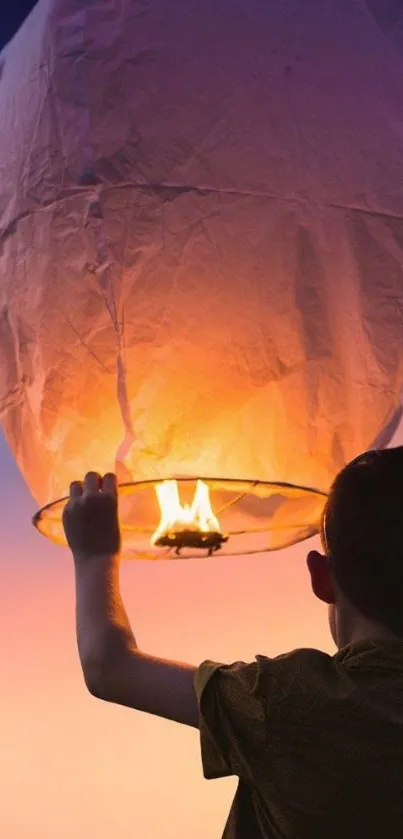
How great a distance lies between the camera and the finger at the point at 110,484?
0.79m

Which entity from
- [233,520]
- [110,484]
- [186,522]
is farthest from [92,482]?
[233,520]

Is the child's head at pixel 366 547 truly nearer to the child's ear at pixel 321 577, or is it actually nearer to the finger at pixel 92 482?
the child's ear at pixel 321 577

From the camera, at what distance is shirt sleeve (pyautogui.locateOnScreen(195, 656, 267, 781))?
0.61m

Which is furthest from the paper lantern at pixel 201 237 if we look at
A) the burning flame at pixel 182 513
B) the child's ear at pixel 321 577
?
the child's ear at pixel 321 577

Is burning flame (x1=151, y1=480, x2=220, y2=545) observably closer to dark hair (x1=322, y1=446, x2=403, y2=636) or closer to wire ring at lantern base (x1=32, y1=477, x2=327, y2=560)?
wire ring at lantern base (x1=32, y1=477, x2=327, y2=560)

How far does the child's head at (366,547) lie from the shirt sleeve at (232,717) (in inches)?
2.7

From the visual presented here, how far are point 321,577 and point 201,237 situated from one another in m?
0.30

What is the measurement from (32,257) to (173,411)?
0.18m

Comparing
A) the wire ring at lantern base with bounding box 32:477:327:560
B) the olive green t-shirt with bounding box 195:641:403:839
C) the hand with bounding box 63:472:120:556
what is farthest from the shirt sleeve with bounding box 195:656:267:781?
the wire ring at lantern base with bounding box 32:477:327:560

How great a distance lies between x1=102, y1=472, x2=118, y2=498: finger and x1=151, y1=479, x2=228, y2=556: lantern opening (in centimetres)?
8

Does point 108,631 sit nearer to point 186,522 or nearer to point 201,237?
point 186,522

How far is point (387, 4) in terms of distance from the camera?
946 millimetres

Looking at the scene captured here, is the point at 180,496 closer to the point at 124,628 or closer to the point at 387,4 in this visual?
the point at 124,628

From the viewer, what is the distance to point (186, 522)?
88 centimetres
